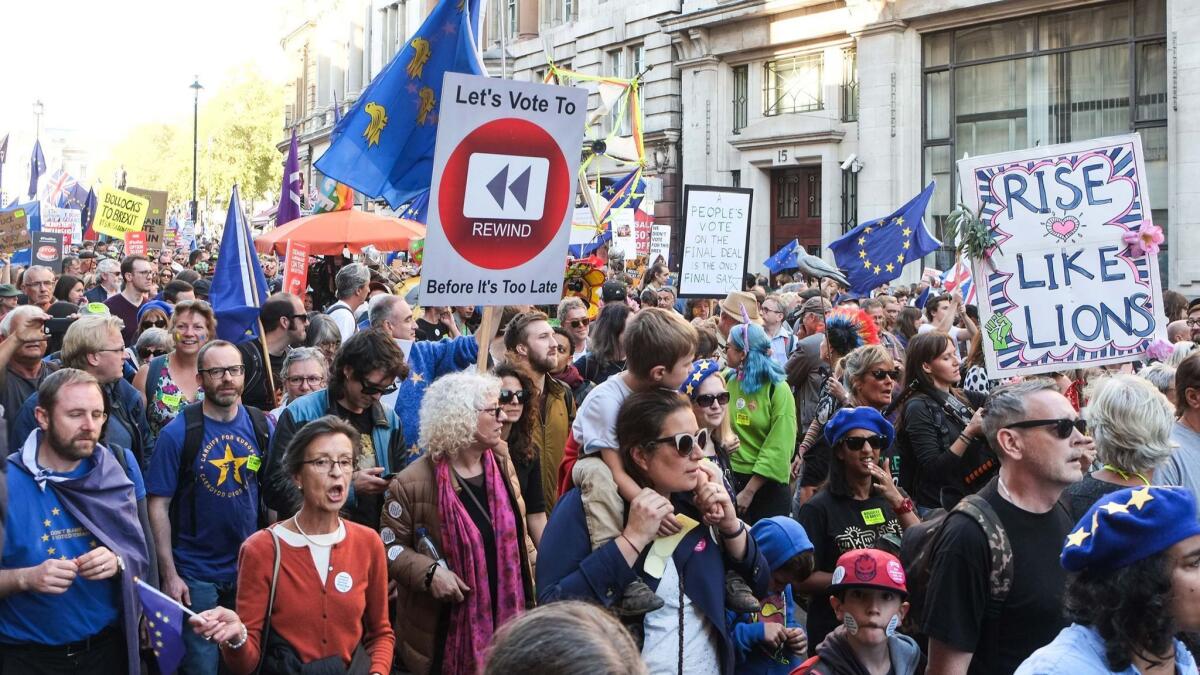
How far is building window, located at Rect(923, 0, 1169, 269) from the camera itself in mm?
22594

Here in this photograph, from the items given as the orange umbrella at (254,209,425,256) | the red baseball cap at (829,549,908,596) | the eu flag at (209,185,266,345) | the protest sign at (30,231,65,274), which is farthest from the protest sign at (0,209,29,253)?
the red baseball cap at (829,549,908,596)

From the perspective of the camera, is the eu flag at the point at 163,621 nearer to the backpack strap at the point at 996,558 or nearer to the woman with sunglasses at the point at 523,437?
the woman with sunglasses at the point at 523,437

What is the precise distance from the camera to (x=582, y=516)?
3930mm

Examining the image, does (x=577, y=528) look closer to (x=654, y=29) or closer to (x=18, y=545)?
(x=18, y=545)

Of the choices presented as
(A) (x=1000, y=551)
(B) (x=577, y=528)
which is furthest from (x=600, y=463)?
(A) (x=1000, y=551)

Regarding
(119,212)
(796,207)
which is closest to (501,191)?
(119,212)

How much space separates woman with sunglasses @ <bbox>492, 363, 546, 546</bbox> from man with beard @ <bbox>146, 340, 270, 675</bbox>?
3.95ft

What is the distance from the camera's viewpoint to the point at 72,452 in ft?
15.7

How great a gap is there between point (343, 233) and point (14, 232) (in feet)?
14.5

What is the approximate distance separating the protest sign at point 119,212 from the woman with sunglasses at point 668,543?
799 inches

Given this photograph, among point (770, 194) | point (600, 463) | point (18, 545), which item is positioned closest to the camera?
point (600, 463)

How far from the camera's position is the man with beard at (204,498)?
5.56 metres

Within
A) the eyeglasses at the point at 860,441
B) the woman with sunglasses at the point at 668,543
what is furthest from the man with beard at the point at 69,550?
the eyeglasses at the point at 860,441

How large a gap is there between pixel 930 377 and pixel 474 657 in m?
3.03
